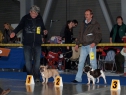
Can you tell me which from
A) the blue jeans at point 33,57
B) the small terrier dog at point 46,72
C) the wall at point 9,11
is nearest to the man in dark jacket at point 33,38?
the blue jeans at point 33,57

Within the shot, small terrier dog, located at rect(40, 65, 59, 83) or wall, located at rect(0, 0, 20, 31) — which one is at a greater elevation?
wall, located at rect(0, 0, 20, 31)

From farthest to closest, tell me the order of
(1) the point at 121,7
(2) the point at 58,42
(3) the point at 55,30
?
(3) the point at 55,30 → (1) the point at 121,7 → (2) the point at 58,42

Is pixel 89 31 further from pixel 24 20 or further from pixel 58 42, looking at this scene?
pixel 58 42

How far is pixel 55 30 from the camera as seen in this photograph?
17266 mm

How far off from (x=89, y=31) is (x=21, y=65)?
14.5 ft

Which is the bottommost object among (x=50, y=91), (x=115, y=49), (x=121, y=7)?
(x=50, y=91)

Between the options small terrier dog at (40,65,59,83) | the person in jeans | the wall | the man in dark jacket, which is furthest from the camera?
the wall

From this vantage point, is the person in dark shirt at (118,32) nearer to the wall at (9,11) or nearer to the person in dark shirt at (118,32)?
the person in dark shirt at (118,32)

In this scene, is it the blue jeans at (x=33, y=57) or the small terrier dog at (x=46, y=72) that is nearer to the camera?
the small terrier dog at (x=46, y=72)

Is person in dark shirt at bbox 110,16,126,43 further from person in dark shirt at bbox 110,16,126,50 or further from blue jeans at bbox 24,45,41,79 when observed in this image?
blue jeans at bbox 24,45,41,79

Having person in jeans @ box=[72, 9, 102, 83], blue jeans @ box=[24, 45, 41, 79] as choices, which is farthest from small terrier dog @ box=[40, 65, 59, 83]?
person in jeans @ box=[72, 9, 102, 83]

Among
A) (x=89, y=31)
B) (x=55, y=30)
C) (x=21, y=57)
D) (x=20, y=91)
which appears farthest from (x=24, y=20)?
(x=55, y=30)

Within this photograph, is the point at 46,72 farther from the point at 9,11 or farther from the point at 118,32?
the point at 9,11

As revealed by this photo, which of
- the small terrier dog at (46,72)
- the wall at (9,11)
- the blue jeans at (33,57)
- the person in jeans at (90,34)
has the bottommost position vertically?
the small terrier dog at (46,72)
